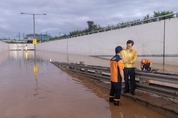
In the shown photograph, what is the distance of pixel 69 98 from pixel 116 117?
2054mm

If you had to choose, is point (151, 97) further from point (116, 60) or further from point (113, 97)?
point (116, 60)

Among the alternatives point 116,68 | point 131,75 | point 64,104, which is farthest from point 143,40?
point 64,104

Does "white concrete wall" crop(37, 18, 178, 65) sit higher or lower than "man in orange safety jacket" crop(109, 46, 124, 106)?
higher

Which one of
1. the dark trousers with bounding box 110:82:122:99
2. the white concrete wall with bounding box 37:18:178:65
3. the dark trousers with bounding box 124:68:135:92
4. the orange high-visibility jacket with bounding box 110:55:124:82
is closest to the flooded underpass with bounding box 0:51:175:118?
the dark trousers with bounding box 110:82:122:99

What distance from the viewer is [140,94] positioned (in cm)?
617

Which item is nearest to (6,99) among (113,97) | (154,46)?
(113,97)

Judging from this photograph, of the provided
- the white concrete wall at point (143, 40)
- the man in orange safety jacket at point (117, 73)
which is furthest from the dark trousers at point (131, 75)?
the white concrete wall at point (143, 40)

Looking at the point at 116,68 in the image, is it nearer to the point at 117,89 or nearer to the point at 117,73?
the point at 117,73

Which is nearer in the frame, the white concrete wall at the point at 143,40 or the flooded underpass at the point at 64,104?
the flooded underpass at the point at 64,104

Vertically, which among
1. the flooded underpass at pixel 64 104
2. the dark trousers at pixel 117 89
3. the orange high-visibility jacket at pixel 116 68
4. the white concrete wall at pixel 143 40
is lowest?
the flooded underpass at pixel 64 104

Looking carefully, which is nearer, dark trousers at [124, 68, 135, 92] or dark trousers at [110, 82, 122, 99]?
dark trousers at [110, 82, 122, 99]

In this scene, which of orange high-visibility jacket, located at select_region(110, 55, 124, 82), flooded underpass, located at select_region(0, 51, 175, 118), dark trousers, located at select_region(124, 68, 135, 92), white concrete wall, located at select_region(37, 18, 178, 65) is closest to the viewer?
flooded underpass, located at select_region(0, 51, 175, 118)

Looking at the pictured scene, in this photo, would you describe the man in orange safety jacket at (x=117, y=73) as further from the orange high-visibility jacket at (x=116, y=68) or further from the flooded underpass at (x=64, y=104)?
the flooded underpass at (x=64, y=104)

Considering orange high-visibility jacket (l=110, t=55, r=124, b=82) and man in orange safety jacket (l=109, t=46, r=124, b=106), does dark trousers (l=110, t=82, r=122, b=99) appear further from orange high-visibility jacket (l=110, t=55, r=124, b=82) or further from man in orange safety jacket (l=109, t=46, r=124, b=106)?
orange high-visibility jacket (l=110, t=55, r=124, b=82)
